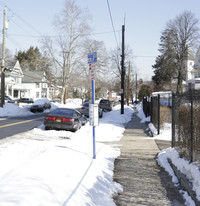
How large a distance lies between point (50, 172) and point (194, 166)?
123 inches

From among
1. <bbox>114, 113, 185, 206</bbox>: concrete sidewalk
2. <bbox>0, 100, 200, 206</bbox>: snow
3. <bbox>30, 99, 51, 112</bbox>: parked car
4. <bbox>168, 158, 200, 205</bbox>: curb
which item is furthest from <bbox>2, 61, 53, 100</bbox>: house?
<bbox>168, 158, 200, 205</bbox>: curb

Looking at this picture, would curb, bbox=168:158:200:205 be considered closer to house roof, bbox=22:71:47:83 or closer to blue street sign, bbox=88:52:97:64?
blue street sign, bbox=88:52:97:64

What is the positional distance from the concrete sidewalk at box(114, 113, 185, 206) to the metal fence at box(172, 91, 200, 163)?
806 millimetres

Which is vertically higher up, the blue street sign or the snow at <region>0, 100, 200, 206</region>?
the blue street sign

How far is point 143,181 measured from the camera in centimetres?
608

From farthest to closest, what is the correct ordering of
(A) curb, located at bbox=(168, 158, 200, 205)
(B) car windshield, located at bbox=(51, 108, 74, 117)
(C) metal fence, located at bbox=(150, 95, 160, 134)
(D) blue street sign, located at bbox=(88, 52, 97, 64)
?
1. (B) car windshield, located at bbox=(51, 108, 74, 117)
2. (C) metal fence, located at bbox=(150, 95, 160, 134)
3. (D) blue street sign, located at bbox=(88, 52, 97, 64)
4. (A) curb, located at bbox=(168, 158, 200, 205)

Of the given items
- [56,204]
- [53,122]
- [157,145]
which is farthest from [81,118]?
[56,204]

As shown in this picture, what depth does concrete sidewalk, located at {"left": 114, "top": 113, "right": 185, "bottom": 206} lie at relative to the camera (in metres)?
4.99

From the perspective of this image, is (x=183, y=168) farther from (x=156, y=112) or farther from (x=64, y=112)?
(x=64, y=112)

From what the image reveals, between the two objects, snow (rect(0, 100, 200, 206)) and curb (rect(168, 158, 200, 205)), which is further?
curb (rect(168, 158, 200, 205))

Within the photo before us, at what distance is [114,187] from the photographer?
5.53 m

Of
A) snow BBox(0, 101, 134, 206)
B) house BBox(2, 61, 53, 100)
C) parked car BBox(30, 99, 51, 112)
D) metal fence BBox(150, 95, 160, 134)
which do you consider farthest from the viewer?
house BBox(2, 61, 53, 100)

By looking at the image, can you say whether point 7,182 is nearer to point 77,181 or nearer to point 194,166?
point 77,181

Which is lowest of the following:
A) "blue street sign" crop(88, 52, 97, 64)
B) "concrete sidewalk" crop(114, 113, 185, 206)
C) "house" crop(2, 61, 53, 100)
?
"concrete sidewalk" crop(114, 113, 185, 206)
